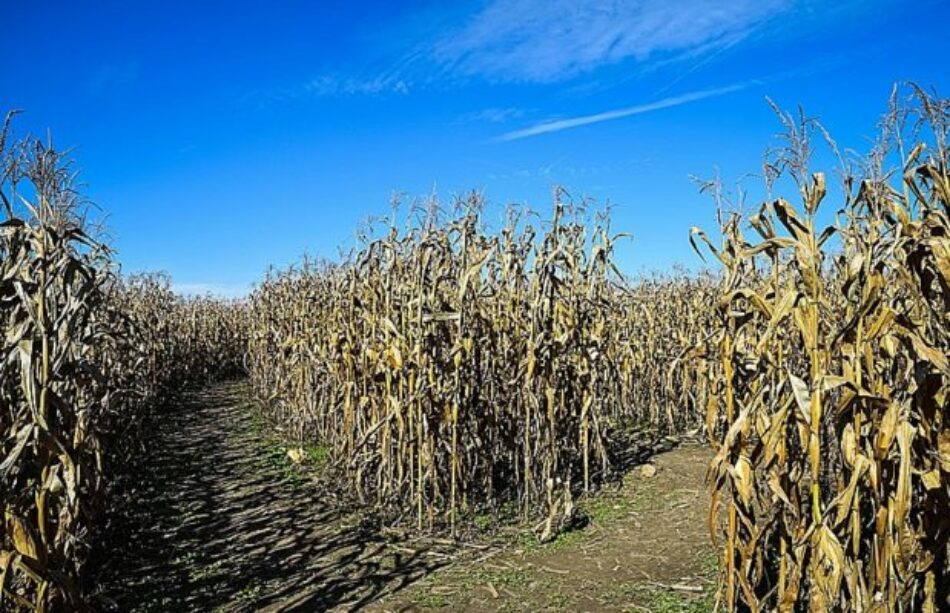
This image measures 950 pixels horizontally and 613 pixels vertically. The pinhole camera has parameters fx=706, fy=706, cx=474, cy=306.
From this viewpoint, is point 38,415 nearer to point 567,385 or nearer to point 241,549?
point 241,549

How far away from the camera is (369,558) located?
5.88 meters

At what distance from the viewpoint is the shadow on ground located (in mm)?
5195

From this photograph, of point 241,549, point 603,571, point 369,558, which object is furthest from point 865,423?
point 241,549

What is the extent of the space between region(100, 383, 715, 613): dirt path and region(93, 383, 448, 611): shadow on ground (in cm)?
1

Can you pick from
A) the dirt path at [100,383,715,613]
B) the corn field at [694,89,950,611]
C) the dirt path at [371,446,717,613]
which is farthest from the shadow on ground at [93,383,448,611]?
the corn field at [694,89,950,611]

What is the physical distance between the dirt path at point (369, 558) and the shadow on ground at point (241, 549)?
0.01 m

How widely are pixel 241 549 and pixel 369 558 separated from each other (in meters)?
1.24

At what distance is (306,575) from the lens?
18.2 ft

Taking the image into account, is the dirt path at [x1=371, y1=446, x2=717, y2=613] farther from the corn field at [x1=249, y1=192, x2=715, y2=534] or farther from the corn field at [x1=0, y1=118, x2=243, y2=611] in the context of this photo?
the corn field at [x1=0, y1=118, x2=243, y2=611]

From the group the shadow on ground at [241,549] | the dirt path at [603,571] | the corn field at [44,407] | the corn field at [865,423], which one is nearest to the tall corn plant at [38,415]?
the corn field at [44,407]

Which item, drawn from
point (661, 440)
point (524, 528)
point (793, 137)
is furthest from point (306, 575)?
point (661, 440)

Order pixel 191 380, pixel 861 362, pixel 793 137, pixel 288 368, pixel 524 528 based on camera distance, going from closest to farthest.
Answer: pixel 861 362 → pixel 793 137 → pixel 524 528 → pixel 288 368 → pixel 191 380

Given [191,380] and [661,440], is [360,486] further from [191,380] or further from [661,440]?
[191,380]

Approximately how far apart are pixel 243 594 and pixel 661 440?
257 inches
